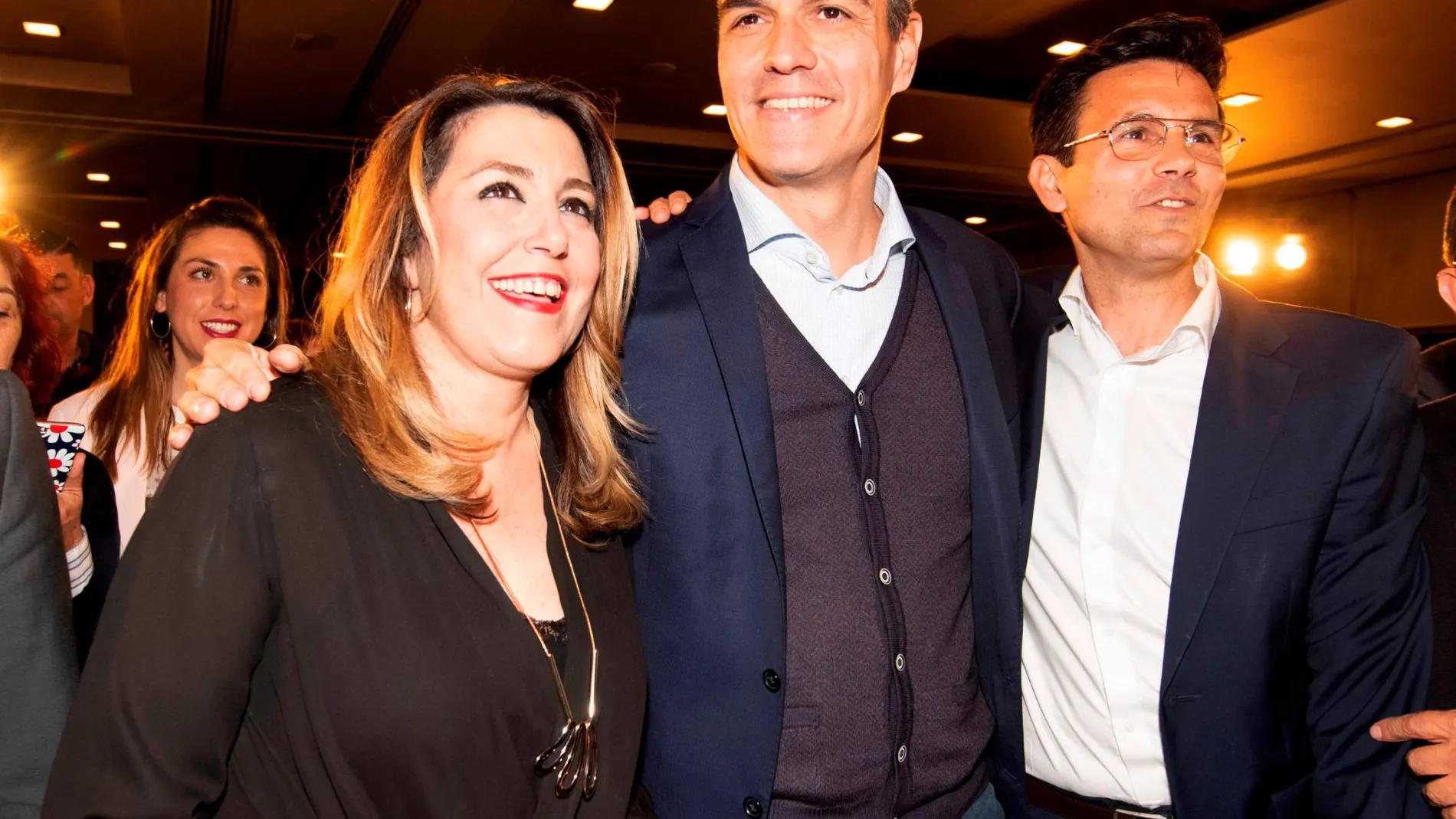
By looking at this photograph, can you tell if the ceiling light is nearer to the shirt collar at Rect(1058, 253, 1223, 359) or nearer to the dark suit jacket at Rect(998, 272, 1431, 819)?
the shirt collar at Rect(1058, 253, 1223, 359)

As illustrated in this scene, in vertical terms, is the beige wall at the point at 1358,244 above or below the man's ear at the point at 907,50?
above

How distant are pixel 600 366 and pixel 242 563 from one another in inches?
27.6

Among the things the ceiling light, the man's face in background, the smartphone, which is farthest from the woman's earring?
the ceiling light

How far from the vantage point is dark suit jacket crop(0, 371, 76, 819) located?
1482mm

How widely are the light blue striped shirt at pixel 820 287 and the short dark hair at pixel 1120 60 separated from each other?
0.61 meters

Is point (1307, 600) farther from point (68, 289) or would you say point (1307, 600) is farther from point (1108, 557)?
point (68, 289)

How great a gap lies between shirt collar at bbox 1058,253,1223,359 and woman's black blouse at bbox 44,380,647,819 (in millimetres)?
1325

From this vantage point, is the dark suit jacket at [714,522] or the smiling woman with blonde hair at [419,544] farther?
the dark suit jacket at [714,522]

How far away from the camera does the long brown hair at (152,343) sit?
307 centimetres

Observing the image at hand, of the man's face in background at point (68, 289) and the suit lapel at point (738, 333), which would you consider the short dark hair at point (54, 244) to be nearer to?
the man's face in background at point (68, 289)

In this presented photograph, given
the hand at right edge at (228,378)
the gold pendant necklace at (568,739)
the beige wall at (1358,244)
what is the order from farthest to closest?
1. the beige wall at (1358,244)
2. the gold pendant necklace at (568,739)
3. the hand at right edge at (228,378)

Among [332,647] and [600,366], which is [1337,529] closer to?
[600,366]

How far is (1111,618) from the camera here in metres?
1.98

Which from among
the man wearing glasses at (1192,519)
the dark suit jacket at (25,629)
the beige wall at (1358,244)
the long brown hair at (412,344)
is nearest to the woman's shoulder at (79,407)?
the dark suit jacket at (25,629)
